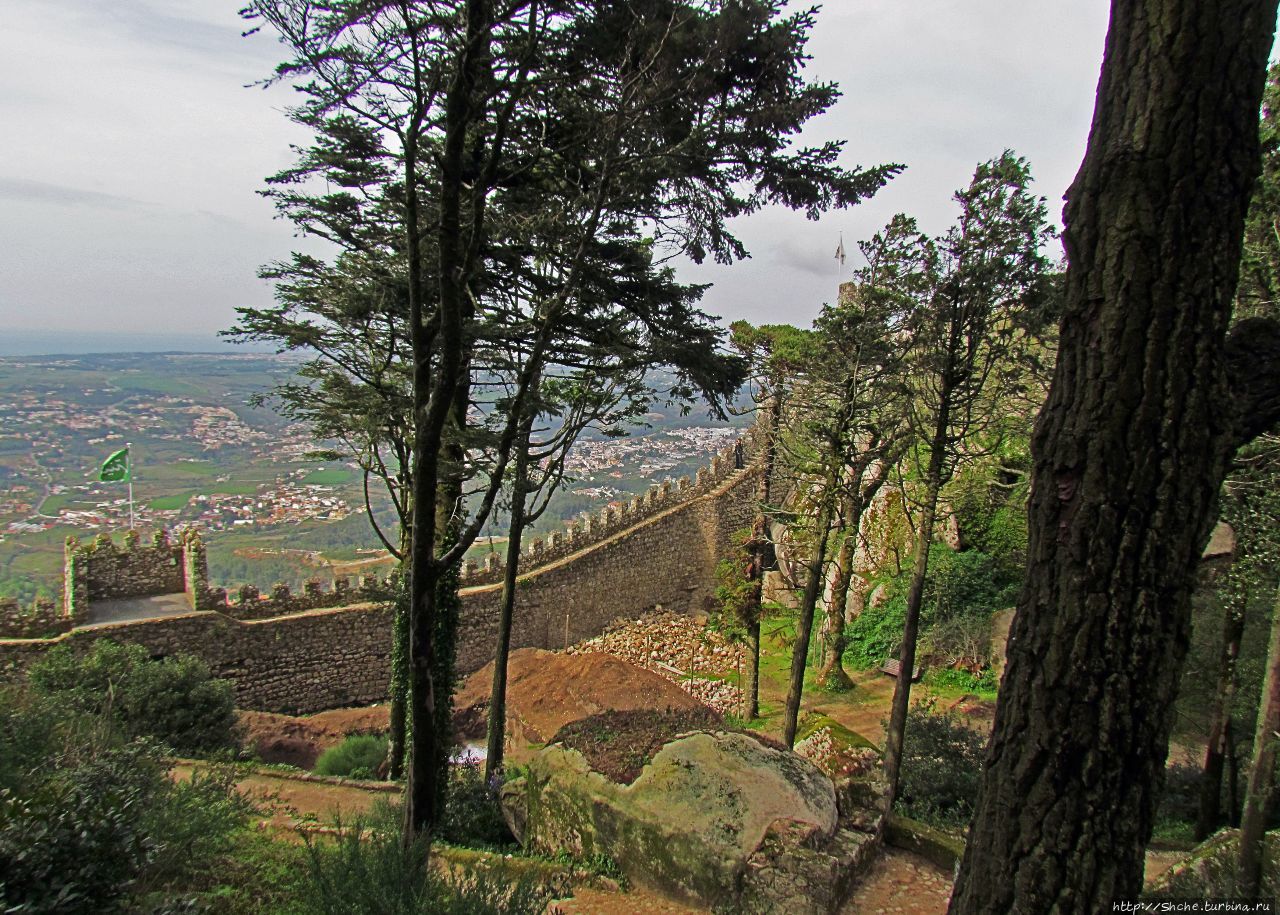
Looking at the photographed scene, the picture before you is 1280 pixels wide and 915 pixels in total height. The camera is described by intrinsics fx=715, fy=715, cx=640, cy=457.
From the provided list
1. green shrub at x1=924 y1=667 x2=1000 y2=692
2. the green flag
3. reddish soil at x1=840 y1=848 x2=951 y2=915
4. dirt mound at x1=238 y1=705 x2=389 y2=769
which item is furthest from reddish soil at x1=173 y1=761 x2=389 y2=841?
the green flag

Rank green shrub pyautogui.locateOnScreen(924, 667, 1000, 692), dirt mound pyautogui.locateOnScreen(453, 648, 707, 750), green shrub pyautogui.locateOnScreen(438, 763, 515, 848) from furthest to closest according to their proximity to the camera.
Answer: green shrub pyautogui.locateOnScreen(924, 667, 1000, 692) < dirt mound pyautogui.locateOnScreen(453, 648, 707, 750) < green shrub pyautogui.locateOnScreen(438, 763, 515, 848)

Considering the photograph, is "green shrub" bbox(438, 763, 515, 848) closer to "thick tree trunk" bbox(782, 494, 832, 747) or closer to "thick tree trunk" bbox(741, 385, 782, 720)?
"thick tree trunk" bbox(782, 494, 832, 747)

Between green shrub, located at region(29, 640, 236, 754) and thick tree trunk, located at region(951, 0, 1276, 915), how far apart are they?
33.2ft

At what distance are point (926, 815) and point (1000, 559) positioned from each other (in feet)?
27.1

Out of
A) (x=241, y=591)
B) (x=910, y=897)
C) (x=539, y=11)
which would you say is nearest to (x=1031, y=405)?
(x=910, y=897)

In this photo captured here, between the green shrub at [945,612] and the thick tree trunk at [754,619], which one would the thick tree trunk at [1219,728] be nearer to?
the green shrub at [945,612]

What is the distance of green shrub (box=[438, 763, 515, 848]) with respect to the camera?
6820 millimetres

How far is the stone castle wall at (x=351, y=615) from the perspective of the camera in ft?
39.9

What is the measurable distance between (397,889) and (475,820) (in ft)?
12.1

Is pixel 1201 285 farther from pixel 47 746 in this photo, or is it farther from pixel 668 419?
pixel 668 419

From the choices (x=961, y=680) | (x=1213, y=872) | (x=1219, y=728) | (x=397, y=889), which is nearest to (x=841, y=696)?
(x=961, y=680)

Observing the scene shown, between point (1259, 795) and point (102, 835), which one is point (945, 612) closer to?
point (1259, 795)

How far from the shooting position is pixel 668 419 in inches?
1559

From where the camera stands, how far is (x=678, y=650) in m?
16.7
